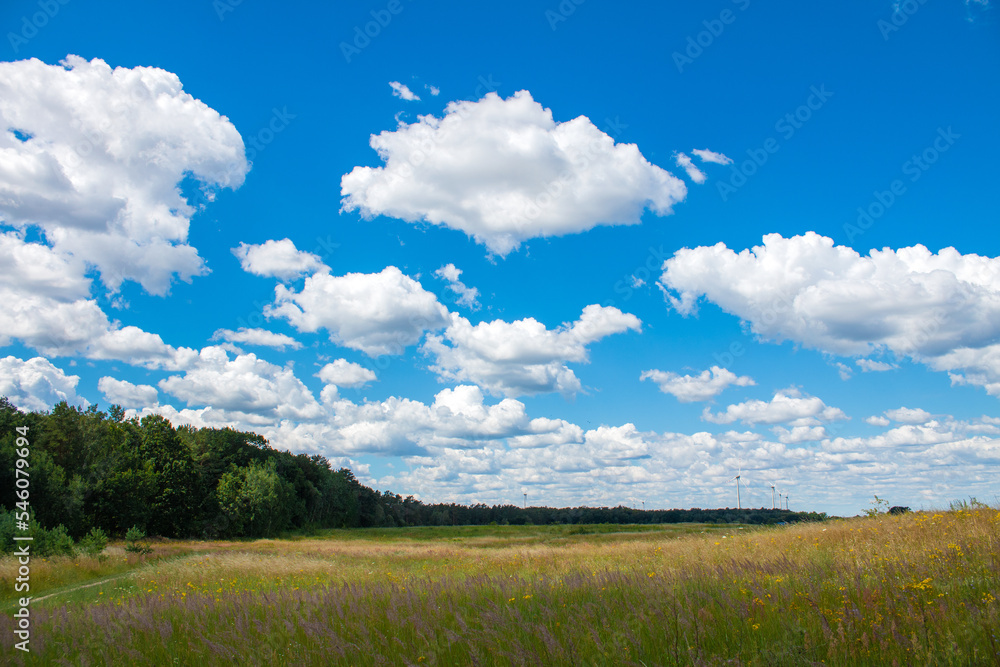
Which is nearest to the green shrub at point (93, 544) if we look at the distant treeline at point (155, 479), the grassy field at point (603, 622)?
the distant treeline at point (155, 479)

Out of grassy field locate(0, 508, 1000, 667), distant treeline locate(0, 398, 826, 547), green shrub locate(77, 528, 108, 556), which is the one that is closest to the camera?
grassy field locate(0, 508, 1000, 667)

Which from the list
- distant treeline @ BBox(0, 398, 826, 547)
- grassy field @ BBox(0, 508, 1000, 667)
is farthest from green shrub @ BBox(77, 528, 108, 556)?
grassy field @ BBox(0, 508, 1000, 667)

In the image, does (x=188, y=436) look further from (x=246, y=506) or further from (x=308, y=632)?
(x=308, y=632)

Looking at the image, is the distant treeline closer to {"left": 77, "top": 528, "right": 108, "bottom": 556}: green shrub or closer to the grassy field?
{"left": 77, "top": 528, "right": 108, "bottom": 556}: green shrub

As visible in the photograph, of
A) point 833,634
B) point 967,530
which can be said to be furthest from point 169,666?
point 967,530

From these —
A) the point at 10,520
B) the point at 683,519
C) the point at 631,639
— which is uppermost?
the point at 631,639

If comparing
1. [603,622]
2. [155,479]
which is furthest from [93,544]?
[155,479]

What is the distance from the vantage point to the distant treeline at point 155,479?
4722cm

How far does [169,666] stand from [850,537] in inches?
562

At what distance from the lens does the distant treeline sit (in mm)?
47219

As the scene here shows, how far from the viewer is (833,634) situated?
455cm

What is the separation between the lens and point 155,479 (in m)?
65.9

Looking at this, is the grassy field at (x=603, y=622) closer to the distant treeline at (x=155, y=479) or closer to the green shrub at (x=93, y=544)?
the distant treeline at (x=155, y=479)

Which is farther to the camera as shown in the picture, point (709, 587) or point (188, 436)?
point (188, 436)
